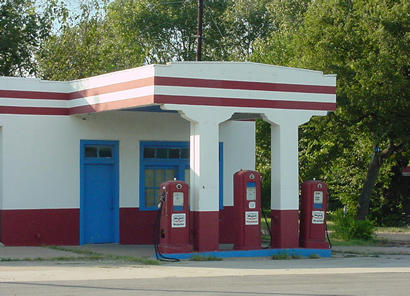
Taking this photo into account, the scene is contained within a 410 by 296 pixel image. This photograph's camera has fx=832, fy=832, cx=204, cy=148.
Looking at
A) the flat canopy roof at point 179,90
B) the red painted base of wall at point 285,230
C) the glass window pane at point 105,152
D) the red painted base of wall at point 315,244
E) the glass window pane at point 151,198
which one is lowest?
the red painted base of wall at point 315,244

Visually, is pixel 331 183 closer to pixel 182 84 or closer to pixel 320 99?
pixel 320 99

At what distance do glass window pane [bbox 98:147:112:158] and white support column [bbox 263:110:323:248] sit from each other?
465cm

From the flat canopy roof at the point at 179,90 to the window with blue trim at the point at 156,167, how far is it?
8.03 feet

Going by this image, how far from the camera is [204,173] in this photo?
1841 centimetres

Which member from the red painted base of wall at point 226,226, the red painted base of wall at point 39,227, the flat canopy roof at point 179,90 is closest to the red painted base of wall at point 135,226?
the red painted base of wall at point 39,227

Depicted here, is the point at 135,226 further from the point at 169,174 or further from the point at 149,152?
the point at 149,152

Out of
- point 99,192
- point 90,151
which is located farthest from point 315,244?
point 90,151

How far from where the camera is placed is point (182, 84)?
1817 centimetres

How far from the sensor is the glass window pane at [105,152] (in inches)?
854

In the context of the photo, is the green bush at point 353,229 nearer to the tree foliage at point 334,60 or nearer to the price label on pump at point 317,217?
the tree foliage at point 334,60

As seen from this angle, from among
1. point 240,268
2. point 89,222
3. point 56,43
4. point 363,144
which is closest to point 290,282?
point 240,268

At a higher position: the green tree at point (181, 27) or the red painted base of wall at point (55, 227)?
the green tree at point (181, 27)

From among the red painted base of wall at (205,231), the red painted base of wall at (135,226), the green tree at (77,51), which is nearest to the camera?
the red painted base of wall at (205,231)

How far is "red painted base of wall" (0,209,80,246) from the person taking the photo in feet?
67.1
